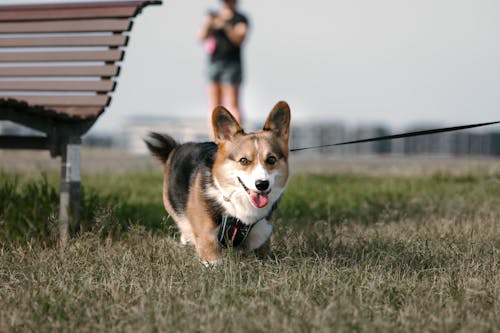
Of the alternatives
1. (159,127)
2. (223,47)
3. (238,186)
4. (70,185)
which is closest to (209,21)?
(223,47)

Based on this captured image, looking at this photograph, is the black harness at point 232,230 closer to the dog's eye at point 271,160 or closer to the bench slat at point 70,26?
the dog's eye at point 271,160

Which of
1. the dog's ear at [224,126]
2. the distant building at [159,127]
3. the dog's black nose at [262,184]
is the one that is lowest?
the dog's black nose at [262,184]

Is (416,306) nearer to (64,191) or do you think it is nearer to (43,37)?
(64,191)

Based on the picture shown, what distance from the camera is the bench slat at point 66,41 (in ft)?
16.9

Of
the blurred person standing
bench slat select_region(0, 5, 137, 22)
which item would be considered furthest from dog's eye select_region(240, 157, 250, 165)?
the blurred person standing

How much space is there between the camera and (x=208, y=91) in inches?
269

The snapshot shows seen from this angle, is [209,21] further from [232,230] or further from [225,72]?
[232,230]

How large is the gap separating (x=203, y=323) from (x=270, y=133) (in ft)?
4.09

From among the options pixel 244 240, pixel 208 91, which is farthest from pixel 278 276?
pixel 208 91

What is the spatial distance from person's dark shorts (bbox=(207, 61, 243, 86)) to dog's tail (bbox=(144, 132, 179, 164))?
215 cm

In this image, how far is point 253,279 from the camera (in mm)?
3463

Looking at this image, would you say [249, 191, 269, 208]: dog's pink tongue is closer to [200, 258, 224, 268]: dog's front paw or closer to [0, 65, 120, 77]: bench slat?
[200, 258, 224, 268]: dog's front paw

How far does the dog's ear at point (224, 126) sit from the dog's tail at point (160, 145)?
1.11 metres

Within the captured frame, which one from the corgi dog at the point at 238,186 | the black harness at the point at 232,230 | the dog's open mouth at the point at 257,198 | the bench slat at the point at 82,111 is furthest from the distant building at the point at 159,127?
the dog's open mouth at the point at 257,198
